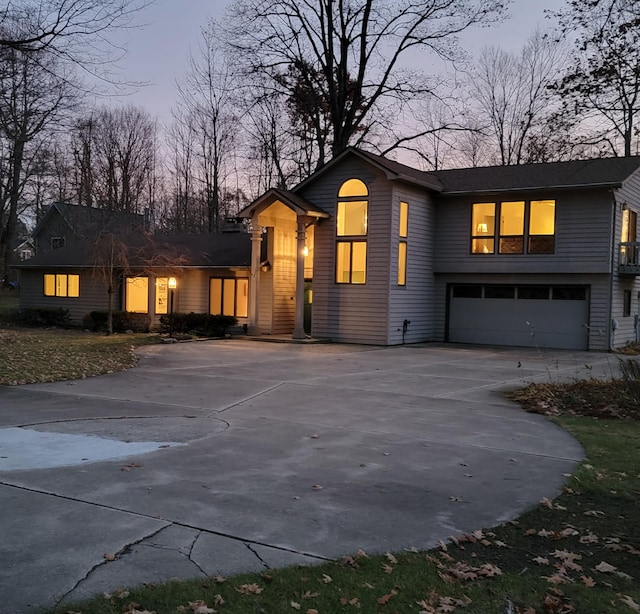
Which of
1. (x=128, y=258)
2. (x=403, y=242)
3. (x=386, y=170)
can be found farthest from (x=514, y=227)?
(x=128, y=258)

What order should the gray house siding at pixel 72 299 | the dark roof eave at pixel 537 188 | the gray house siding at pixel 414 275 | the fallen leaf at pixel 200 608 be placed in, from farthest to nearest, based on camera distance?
the gray house siding at pixel 72 299
the gray house siding at pixel 414 275
the dark roof eave at pixel 537 188
the fallen leaf at pixel 200 608

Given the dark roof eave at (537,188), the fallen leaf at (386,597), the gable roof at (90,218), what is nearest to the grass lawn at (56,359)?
the fallen leaf at (386,597)

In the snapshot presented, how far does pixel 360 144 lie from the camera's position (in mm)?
32312

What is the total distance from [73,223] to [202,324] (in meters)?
21.9

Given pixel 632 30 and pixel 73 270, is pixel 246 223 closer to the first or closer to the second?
pixel 73 270

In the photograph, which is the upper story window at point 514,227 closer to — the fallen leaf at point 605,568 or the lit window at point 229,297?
the lit window at point 229,297

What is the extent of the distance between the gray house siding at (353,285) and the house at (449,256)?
0.04m

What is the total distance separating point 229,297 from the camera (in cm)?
2470

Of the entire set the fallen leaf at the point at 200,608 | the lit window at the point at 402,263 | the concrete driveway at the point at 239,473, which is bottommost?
the concrete driveway at the point at 239,473

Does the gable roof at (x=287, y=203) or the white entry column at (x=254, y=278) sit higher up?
the gable roof at (x=287, y=203)

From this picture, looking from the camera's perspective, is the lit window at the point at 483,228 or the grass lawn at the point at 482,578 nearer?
the grass lawn at the point at 482,578

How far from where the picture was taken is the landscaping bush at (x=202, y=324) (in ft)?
75.9

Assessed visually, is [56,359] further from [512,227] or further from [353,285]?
[512,227]

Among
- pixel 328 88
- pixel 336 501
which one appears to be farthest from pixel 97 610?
pixel 328 88
